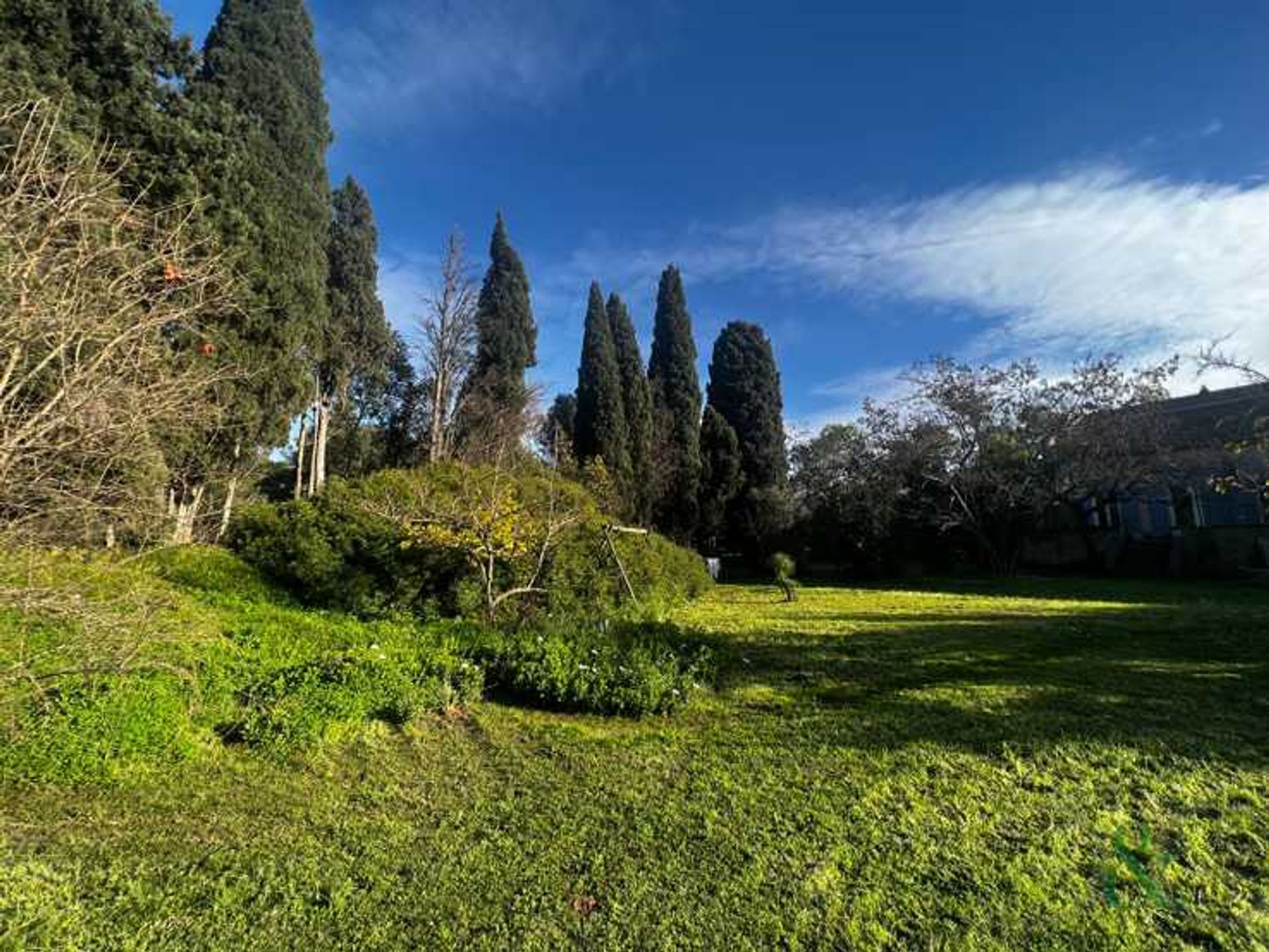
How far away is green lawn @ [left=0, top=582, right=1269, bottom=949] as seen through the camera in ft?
7.23

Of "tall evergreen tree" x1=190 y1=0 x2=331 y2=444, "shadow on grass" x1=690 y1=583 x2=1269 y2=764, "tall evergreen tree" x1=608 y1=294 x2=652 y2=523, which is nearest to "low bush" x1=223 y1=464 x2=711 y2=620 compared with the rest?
"tall evergreen tree" x1=190 y1=0 x2=331 y2=444

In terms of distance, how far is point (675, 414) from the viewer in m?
24.3

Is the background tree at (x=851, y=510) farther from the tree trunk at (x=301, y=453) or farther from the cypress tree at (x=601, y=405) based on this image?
the tree trunk at (x=301, y=453)

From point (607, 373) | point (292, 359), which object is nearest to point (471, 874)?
point (292, 359)

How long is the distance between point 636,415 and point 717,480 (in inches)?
156

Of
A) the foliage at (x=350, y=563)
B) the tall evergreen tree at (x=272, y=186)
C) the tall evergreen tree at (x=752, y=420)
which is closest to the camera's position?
the foliage at (x=350, y=563)

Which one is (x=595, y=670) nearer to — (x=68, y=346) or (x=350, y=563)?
(x=68, y=346)

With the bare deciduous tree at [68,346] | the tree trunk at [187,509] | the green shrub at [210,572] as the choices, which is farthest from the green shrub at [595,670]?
the tree trunk at [187,509]

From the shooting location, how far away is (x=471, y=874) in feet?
8.39

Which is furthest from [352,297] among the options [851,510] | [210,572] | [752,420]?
[851,510]

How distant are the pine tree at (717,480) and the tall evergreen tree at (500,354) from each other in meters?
7.36

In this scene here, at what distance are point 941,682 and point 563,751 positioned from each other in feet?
11.5

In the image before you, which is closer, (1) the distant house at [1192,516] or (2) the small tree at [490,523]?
(2) the small tree at [490,523]

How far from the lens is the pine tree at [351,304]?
18.0m
